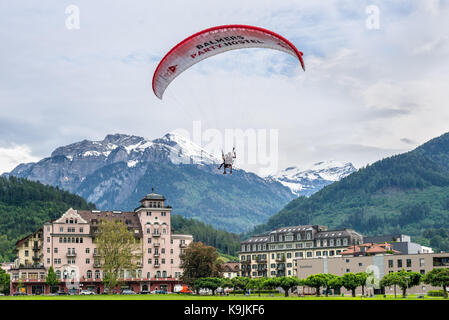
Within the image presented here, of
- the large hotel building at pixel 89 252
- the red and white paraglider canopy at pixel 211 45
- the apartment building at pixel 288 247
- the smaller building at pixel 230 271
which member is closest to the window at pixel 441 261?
the apartment building at pixel 288 247

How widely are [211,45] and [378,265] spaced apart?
2732 inches

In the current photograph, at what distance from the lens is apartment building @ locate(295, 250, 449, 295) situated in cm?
10356

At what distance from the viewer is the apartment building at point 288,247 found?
147500 millimetres

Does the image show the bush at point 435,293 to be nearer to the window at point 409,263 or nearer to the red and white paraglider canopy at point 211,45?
the window at point 409,263

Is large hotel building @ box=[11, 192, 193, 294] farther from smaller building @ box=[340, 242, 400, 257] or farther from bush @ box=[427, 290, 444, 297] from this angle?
bush @ box=[427, 290, 444, 297]

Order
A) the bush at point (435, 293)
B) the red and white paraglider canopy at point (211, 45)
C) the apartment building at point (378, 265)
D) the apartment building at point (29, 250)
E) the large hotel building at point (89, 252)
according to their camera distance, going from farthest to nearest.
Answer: the apartment building at point (29, 250), the large hotel building at point (89, 252), the apartment building at point (378, 265), the bush at point (435, 293), the red and white paraglider canopy at point (211, 45)

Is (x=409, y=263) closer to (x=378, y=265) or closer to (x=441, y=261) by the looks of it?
(x=378, y=265)

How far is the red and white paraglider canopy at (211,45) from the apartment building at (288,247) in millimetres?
97162

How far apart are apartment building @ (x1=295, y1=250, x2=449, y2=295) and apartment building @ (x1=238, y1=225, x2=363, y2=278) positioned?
2388 centimetres

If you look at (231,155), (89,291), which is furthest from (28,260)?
(231,155)

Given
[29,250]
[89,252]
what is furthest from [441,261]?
[29,250]

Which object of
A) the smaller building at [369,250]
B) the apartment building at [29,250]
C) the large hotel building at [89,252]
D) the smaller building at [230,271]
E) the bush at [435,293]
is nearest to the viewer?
the bush at [435,293]

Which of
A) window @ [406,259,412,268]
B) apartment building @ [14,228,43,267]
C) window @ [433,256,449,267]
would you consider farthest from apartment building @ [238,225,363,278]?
apartment building @ [14,228,43,267]
